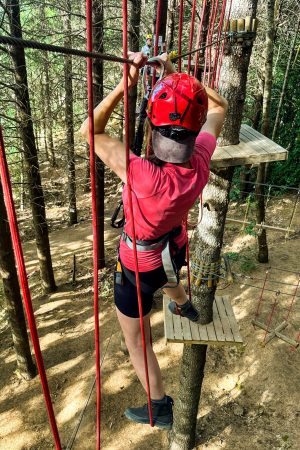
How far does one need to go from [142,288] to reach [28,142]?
5.70 meters

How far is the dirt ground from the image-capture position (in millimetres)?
5324

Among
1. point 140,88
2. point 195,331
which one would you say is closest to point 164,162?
point 195,331

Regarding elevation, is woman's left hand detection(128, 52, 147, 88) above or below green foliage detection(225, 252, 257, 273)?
above

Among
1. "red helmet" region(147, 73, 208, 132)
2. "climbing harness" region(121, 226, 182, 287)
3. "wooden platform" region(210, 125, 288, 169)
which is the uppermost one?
"red helmet" region(147, 73, 208, 132)

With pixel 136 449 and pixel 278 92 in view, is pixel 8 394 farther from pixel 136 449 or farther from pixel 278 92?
pixel 278 92

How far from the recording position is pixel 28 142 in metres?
7.10

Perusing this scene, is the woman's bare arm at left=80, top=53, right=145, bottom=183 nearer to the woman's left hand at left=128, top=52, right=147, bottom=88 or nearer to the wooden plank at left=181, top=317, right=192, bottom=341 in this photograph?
the woman's left hand at left=128, top=52, right=147, bottom=88

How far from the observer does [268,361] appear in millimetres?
6008

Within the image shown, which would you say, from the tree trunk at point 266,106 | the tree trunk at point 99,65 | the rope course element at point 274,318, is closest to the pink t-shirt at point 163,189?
the rope course element at point 274,318

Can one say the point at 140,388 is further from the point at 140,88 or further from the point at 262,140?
the point at 140,88

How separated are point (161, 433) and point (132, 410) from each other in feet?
9.37

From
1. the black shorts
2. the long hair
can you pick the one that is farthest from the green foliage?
the long hair

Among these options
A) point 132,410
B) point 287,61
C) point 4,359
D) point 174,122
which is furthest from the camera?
point 287,61

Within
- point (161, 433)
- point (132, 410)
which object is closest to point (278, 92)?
point (161, 433)
